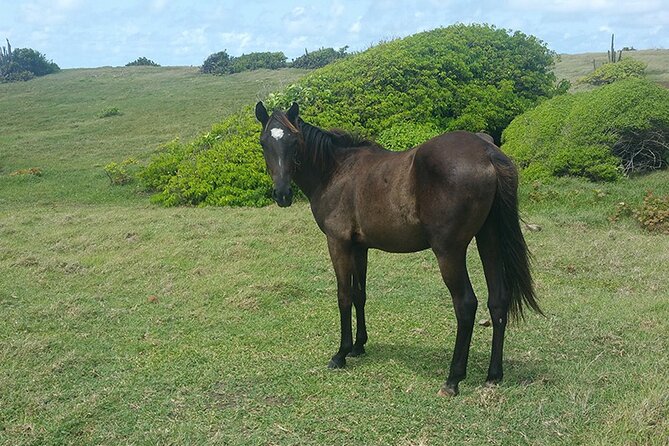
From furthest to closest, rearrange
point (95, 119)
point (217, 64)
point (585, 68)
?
1. point (217, 64)
2. point (585, 68)
3. point (95, 119)

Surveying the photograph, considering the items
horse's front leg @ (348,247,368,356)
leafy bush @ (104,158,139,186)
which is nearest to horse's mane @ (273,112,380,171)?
horse's front leg @ (348,247,368,356)

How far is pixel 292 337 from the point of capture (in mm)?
6035

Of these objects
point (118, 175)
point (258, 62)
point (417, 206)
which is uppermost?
point (258, 62)

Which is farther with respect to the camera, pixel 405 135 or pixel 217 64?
pixel 217 64

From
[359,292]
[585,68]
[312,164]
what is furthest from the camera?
[585,68]

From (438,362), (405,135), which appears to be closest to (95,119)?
(405,135)

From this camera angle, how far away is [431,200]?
173 inches

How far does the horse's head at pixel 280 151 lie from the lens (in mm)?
4938

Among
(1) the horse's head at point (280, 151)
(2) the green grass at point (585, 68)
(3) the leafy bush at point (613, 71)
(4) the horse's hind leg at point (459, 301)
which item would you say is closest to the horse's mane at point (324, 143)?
(1) the horse's head at point (280, 151)

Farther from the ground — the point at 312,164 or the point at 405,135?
the point at 312,164

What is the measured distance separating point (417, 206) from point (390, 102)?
10.7m

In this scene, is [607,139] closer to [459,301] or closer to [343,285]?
[343,285]

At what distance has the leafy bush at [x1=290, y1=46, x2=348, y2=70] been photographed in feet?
158

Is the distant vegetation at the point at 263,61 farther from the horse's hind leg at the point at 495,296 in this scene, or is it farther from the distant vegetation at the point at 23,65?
the horse's hind leg at the point at 495,296
